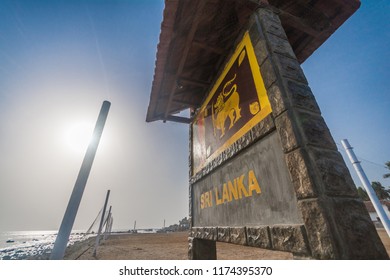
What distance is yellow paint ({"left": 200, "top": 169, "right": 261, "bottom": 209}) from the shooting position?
1997mm

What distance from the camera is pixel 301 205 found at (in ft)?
4.36

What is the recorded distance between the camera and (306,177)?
51.7 inches

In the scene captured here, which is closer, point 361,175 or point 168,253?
point 361,175

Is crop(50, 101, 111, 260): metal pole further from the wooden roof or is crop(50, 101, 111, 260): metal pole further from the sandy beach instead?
the sandy beach

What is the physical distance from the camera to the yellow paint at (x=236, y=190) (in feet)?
6.55

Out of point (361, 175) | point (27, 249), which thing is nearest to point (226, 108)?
point (361, 175)

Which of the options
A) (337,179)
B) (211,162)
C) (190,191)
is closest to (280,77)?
(337,179)

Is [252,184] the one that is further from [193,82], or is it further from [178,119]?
[178,119]

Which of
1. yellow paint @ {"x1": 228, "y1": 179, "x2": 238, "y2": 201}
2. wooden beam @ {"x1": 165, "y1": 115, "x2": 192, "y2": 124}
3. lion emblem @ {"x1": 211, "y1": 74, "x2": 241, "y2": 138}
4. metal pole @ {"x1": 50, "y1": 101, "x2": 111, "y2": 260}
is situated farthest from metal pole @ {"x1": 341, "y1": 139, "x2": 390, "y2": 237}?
metal pole @ {"x1": 50, "y1": 101, "x2": 111, "y2": 260}

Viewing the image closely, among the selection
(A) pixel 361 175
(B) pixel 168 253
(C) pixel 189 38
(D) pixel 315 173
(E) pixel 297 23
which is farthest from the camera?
(B) pixel 168 253

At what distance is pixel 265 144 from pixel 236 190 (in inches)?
30.5

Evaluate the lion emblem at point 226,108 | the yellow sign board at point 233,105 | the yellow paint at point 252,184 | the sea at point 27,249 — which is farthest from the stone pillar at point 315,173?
the sea at point 27,249

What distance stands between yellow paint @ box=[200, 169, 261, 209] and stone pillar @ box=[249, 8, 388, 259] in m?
0.58
